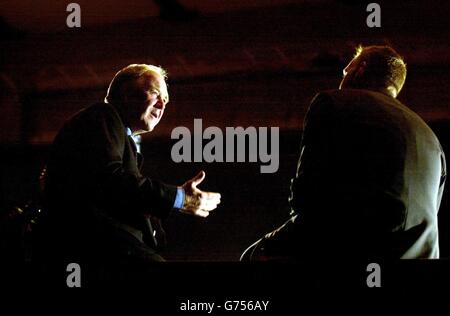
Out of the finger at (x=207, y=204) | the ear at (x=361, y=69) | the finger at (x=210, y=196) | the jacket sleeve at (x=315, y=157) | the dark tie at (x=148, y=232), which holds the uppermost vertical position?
the ear at (x=361, y=69)

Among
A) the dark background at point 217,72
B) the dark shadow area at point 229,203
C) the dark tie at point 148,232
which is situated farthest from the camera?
the dark shadow area at point 229,203

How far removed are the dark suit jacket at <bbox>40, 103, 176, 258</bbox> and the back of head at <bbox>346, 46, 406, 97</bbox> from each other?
900 mm

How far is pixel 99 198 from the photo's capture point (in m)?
2.50

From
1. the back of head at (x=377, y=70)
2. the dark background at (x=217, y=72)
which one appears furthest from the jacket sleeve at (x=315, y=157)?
the dark background at (x=217, y=72)

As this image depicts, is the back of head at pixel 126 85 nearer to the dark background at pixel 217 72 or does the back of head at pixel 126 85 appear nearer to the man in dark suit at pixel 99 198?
the man in dark suit at pixel 99 198

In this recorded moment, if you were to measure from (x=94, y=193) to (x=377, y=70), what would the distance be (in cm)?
123

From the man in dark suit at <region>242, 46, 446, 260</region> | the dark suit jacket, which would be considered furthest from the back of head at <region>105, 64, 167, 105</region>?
the man in dark suit at <region>242, 46, 446, 260</region>

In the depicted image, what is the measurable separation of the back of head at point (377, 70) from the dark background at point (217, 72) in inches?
97.8

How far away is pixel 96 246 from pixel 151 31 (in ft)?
13.1

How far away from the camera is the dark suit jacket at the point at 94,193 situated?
250cm

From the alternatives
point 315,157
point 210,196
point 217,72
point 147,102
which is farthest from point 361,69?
point 217,72

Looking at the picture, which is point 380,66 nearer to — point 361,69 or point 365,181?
point 361,69

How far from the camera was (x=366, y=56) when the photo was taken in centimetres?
265
